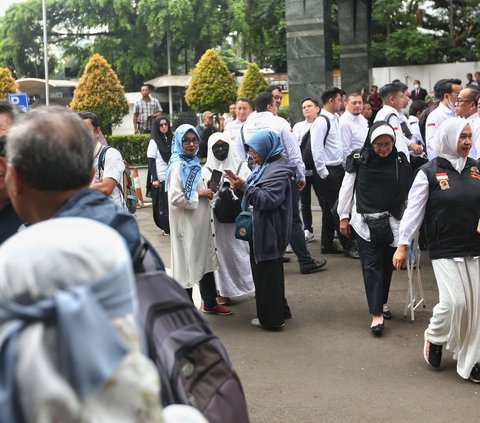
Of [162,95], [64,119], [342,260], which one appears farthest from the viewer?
[162,95]

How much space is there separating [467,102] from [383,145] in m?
2.52

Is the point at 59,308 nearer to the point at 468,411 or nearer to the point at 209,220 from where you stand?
the point at 468,411

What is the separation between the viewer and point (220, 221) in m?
7.39

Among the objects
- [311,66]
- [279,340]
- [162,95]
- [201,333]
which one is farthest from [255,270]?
[162,95]

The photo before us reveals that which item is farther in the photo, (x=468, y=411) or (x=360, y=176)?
(x=360, y=176)

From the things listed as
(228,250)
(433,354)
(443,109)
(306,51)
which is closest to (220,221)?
(228,250)

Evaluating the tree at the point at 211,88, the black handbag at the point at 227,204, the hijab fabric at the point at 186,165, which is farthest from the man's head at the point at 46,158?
the tree at the point at 211,88

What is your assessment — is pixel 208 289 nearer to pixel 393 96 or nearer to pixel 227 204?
pixel 227 204

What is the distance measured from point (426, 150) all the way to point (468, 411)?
227 inches

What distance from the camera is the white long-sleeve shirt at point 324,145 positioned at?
376 inches

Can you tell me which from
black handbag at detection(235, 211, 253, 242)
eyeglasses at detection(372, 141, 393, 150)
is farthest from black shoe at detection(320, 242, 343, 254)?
eyeglasses at detection(372, 141, 393, 150)

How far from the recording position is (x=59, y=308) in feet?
4.86

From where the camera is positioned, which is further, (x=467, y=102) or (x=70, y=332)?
(x=467, y=102)

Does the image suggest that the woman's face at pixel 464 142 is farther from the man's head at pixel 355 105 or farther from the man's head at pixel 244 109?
the man's head at pixel 244 109
